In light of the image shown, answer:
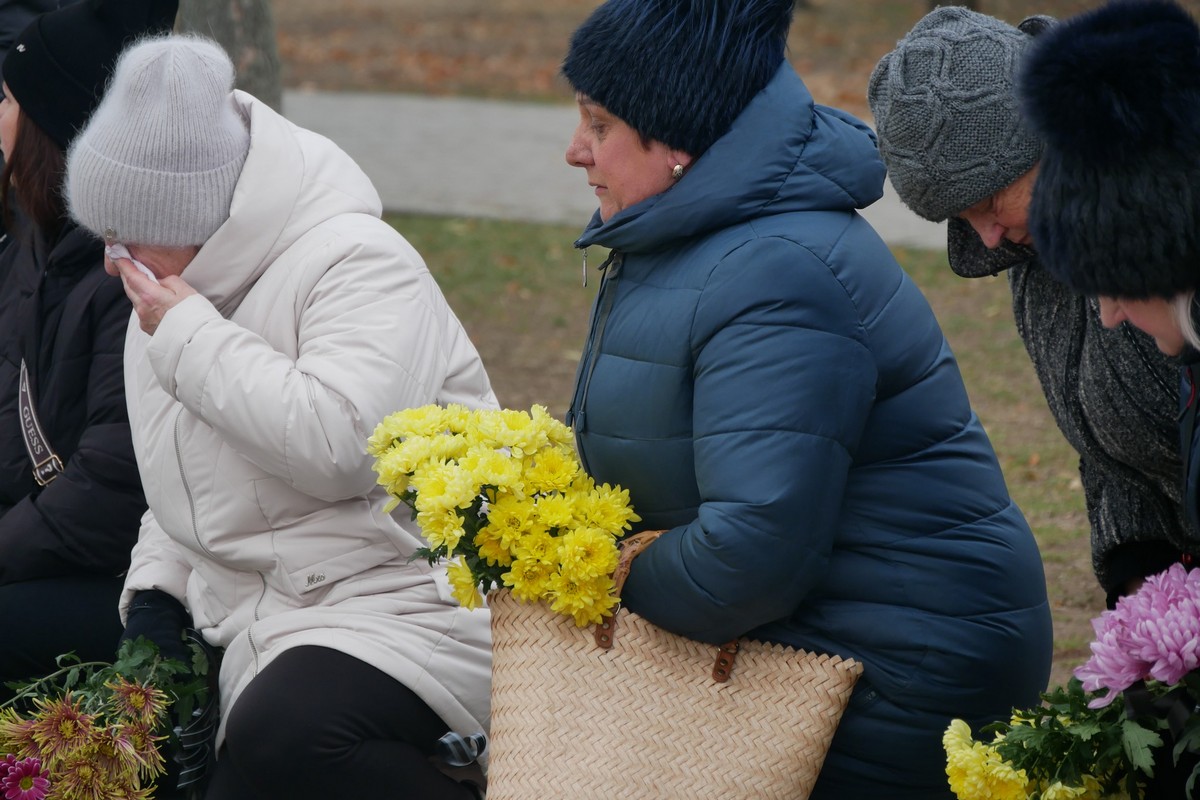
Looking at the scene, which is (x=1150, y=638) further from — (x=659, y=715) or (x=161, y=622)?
(x=161, y=622)

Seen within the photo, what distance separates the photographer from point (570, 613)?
2.44 metres

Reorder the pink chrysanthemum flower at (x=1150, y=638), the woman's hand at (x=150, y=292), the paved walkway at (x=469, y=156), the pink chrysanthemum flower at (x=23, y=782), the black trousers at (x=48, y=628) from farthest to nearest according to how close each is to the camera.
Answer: the paved walkway at (x=469, y=156) → the black trousers at (x=48, y=628) → the woman's hand at (x=150, y=292) → the pink chrysanthemum flower at (x=23, y=782) → the pink chrysanthemum flower at (x=1150, y=638)

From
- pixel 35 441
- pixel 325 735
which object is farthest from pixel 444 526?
pixel 35 441

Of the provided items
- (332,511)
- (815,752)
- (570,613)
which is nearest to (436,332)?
(332,511)

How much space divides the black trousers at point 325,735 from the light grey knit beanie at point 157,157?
3.09 ft

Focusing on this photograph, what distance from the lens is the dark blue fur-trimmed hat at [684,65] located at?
2453mm

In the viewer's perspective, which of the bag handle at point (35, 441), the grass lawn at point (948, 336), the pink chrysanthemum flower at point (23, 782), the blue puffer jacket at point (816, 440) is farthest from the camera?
the grass lawn at point (948, 336)

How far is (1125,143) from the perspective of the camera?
1998 mm

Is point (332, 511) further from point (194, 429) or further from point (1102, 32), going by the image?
point (1102, 32)

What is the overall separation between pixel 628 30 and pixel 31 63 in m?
1.71

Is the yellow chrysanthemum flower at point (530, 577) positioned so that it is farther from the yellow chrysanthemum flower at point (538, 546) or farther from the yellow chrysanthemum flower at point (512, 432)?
the yellow chrysanthemum flower at point (512, 432)

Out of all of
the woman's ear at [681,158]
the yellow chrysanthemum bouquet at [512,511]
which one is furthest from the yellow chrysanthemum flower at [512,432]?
the woman's ear at [681,158]

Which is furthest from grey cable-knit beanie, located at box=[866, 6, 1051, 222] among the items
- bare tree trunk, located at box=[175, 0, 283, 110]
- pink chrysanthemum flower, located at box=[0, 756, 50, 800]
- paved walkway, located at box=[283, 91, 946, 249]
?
paved walkway, located at box=[283, 91, 946, 249]

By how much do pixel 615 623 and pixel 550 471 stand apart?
292 mm
